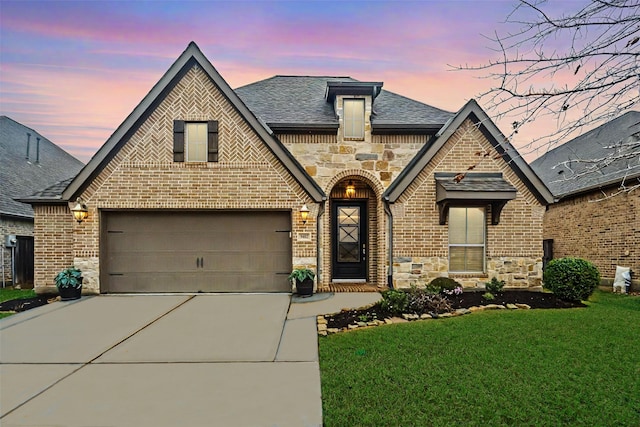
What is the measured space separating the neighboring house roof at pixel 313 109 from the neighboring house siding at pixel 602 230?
19.9ft

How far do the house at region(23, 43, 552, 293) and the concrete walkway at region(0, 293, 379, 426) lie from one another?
1823mm

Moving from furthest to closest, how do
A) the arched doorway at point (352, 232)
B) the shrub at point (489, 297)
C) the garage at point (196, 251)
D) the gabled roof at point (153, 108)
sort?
the arched doorway at point (352, 232)
the garage at point (196, 251)
the gabled roof at point (153, 108)
the shrub at point (489, 297)

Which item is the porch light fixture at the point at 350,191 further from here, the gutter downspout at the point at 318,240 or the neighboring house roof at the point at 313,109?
the neighboring house roof at the point at 313,109

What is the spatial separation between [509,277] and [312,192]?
20.6 feet

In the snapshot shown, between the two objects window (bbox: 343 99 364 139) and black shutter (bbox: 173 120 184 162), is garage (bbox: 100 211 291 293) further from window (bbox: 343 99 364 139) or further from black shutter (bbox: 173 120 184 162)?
window (bbox: 343 99 364 139)

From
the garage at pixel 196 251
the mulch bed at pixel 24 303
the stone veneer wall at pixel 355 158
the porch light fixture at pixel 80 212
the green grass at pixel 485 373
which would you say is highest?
the stone veneer wall at pixel 355 158

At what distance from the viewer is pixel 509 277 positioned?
368 inches

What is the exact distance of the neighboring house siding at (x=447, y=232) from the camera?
9266mm

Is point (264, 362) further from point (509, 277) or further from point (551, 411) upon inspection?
point (509, 277)

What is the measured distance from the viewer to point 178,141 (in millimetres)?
9133

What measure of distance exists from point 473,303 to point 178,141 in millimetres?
9031

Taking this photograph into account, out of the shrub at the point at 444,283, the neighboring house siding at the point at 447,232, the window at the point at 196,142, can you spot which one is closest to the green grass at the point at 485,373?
the shrub at the point at 444,283

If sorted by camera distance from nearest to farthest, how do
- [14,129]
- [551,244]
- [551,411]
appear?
[551,411], [551,244], [14,129]

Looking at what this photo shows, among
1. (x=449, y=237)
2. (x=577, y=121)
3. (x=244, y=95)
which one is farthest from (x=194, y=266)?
(x=577, y=121)
